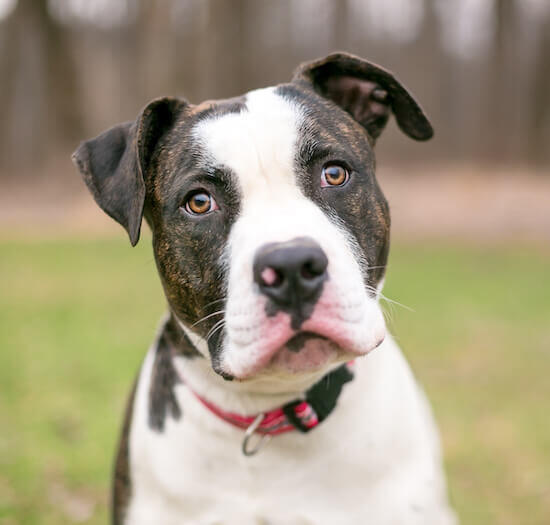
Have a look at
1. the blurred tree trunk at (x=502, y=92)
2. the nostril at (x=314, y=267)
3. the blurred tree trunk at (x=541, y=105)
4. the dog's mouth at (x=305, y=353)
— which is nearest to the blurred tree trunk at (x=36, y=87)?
the blurred tree trunk at (x=502, y=92)

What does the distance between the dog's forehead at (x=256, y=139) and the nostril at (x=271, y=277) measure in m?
0.46

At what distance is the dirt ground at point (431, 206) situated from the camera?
1449 centimetres

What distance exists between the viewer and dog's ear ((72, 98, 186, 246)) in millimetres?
3051

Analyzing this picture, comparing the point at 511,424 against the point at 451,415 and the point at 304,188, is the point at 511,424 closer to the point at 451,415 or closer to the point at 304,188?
the point at 451,415

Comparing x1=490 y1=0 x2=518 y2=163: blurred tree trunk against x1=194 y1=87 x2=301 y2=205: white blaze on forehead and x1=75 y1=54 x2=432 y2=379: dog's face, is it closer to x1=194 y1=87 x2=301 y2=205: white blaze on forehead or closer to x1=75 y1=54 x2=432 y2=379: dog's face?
x1=75 y1=54 x2=432 y2=379: dog's face

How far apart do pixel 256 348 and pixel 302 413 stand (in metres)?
0.58

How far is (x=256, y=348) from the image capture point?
262 centimetres

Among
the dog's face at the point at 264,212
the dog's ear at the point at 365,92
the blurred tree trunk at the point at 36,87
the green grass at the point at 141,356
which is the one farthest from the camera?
the blurred tree trunk at the point at 36,87

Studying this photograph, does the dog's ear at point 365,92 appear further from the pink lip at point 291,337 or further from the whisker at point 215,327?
the pink lip at point 291,337

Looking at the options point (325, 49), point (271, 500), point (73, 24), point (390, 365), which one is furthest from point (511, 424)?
point (73, 24)

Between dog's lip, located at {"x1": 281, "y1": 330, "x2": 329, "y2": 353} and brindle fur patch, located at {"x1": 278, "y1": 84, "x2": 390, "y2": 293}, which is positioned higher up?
brindle fur patch, located at {"x1": 278, "y1": 84, "x2": 390, "y2": 293}

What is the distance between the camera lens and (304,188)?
2.88m

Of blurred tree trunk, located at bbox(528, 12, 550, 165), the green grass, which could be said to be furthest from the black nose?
blurred tree trunk, located at bbox(528, 12, 550, 165)

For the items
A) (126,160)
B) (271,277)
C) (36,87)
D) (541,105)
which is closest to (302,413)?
(271,277)
